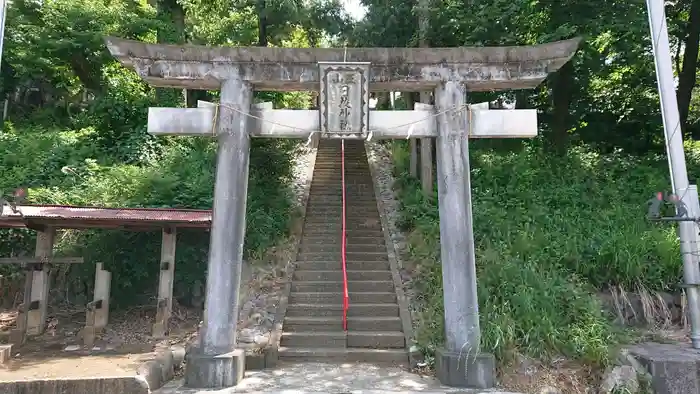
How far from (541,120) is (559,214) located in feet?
18.7

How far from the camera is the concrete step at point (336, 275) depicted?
920 cm

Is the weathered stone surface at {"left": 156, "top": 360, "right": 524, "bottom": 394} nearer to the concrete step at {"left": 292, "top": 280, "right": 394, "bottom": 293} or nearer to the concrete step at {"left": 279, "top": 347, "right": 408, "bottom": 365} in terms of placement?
the concrete step at {"left": 279, "top": 347, "right": 408, "bottom": 365}

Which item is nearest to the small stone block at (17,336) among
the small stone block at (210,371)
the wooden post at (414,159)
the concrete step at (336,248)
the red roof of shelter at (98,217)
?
the red roof of shelter at (98,217)

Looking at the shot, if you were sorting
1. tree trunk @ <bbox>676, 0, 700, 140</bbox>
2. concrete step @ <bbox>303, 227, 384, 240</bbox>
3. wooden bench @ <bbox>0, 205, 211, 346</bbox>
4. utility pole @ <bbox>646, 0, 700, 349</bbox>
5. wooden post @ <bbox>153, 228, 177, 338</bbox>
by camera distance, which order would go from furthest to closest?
tree trunk @ <bbox>676, 0, 700, 140</bbox> → concrete step @ <bbox>303, 227, 384, 240</bbox> → wooden post @ <bbox>153, 228, 177, 338</bbox> → wooden bench @ <bbox>0, 205, 211, 346</bbox> → utility pole @ <bbox>646, 0, 700, 349</bbox>

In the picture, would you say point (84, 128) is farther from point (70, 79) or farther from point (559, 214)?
point (559, 214)

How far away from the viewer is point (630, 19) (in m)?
10.4

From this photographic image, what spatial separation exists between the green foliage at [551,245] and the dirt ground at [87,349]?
431cm

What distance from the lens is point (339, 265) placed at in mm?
9602

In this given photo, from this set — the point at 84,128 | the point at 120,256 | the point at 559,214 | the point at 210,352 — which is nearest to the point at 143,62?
the point at 210,352

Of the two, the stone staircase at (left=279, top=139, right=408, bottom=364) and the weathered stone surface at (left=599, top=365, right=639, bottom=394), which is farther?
the stone staircase at (left=279, top=139, right=408, bottom=364)

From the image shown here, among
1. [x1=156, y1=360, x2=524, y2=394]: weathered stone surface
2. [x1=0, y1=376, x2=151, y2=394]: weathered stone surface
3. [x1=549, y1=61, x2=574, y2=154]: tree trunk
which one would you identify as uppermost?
[x1=549, y1=61, x2=574, y2=154]: tree trunk

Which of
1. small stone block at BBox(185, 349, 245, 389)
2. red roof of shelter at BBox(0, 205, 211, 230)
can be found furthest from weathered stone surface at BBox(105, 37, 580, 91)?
small stone block at BBox(185, 349, 245, 389)

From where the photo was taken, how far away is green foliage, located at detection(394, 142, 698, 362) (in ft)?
21.9

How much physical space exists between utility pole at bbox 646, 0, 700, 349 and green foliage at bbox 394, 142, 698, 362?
3.75 ft
